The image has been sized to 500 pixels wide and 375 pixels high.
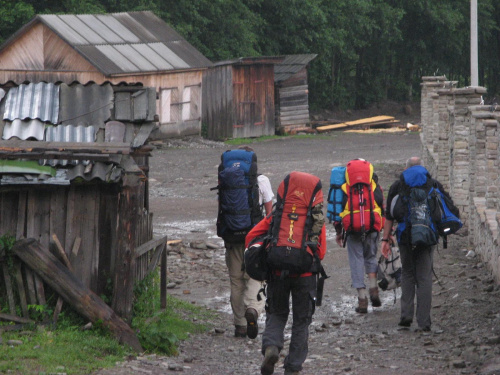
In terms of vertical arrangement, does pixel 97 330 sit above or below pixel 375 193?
below

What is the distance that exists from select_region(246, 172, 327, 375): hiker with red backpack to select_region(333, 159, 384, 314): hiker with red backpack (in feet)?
8.51

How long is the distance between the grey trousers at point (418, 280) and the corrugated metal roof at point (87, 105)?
3.15 m

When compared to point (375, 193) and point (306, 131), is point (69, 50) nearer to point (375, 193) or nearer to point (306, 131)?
point (306, 131)

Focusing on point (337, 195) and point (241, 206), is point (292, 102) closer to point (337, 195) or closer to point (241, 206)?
point (337, 195)

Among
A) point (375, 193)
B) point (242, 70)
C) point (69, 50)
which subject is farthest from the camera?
point (242, 70)

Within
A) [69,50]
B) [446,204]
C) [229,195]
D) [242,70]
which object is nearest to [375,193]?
[446,204]

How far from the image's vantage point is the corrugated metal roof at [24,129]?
7.70m

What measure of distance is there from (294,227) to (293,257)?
0.23m

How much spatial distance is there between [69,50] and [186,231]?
1432 cm

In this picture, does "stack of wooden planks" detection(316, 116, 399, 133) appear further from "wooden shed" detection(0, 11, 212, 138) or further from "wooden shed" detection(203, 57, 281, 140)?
"wooden shed" detection(0, 11, 212, 138)

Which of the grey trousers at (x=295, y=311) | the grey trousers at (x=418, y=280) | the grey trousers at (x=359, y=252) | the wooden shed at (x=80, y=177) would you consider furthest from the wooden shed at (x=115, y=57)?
the grey trousers at (x=295, y=311)

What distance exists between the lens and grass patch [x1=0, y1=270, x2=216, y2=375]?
633cm

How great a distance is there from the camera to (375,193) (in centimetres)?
922

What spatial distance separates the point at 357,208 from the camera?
9.04m
